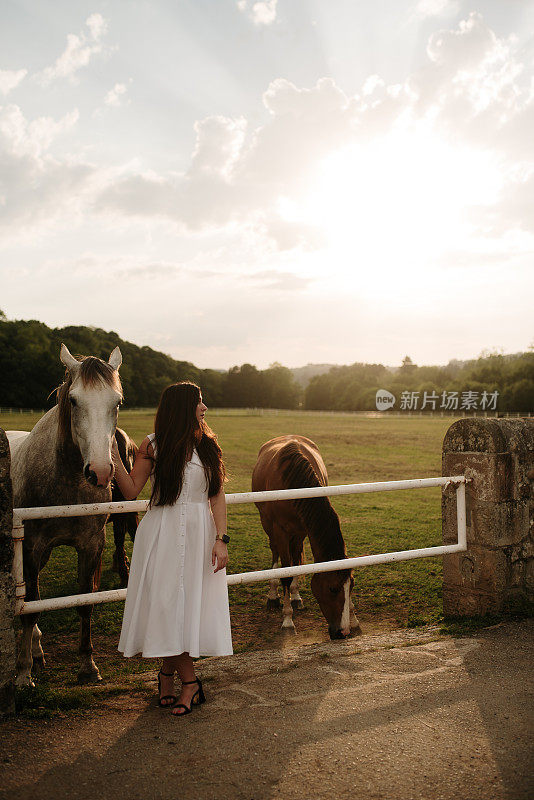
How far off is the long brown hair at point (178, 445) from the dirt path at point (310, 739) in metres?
1.16

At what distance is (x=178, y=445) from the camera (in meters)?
3.16

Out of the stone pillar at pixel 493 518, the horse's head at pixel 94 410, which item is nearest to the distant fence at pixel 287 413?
the horse's head at pixel 94 410

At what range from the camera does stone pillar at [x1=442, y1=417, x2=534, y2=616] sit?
14.9ft

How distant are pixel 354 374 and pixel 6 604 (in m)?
119

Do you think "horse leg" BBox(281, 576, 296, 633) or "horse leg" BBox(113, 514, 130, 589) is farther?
"horse leg" BBox(113, 514, 130, 589)

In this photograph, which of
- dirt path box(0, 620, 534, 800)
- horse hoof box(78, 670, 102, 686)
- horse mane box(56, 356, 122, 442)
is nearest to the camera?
dirt path box(0, 620, 534, 800)

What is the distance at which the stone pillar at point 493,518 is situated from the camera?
4.54m

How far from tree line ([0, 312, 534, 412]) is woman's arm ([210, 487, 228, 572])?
40.1 ft

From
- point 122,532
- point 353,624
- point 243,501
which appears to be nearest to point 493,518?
point 353,624

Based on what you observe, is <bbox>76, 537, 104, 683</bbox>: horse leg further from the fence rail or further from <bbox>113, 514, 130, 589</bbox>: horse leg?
<bbox>113, 514, 130, 589</bbox>: horse leg

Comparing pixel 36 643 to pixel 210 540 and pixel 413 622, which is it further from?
pixel 413 622

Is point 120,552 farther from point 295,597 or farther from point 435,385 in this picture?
point 435,385

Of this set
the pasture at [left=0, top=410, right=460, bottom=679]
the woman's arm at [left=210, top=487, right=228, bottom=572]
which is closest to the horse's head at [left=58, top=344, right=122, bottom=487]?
the woman's arm at [left=210, top=487, right=228, bottom=572]

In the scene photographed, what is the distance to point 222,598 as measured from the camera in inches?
127
